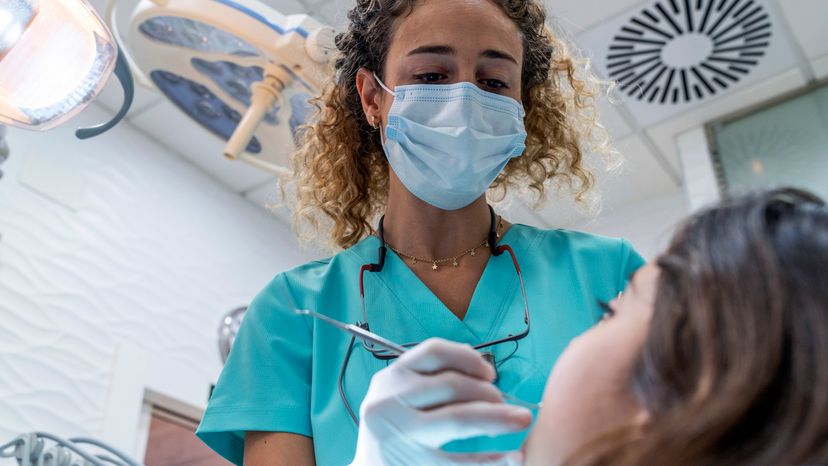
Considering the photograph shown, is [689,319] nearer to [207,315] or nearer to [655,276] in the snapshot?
[655,276]

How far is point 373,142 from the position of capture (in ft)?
5.14

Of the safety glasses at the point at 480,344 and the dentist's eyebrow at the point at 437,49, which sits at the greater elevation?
the dentist's eyebrow at the point at 437,49

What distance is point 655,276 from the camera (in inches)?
27.5

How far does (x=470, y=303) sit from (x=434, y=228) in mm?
178

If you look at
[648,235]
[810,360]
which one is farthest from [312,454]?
[648,235]

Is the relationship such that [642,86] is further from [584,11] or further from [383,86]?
[383,86]

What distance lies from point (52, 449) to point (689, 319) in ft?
2.62

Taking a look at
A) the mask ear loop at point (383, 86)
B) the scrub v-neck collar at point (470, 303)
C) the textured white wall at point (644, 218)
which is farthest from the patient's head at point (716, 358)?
the textured white wall at point (644, 218)

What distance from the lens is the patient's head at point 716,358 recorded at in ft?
1.81

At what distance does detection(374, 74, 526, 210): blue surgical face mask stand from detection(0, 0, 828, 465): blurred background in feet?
2.89

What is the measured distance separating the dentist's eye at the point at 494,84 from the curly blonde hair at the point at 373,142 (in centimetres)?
17

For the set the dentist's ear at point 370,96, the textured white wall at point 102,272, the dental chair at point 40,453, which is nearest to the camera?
the dental chair at point 40,453

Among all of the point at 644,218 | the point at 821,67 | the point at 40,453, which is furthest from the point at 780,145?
the point at 40,453

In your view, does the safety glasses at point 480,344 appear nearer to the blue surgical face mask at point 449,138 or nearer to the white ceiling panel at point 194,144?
the blue surgical face mask at point 449,138
